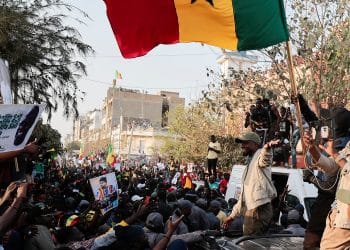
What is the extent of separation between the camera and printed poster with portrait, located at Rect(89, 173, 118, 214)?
7.80m

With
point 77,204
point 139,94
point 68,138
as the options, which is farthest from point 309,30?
point 68,138

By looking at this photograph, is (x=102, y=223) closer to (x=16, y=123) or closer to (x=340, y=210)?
(x=16, y=123)

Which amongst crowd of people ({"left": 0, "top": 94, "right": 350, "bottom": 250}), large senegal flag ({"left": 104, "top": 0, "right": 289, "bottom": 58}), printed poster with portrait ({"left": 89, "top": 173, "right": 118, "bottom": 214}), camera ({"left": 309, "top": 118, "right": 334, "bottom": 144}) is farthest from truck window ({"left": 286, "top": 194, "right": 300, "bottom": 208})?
camera ({"left": 309, "top": 118, "right": 334, "bottom": 144})

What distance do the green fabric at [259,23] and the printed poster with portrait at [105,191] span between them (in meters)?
3.77

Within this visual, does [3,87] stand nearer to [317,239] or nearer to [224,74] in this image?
[317,239]

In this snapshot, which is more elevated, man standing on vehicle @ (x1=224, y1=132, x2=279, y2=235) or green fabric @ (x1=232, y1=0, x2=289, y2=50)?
green fabric @ (x1=232, y1=0, x2=289, y2=50)

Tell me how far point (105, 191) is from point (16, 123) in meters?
3.78

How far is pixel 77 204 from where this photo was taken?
30.6 ft

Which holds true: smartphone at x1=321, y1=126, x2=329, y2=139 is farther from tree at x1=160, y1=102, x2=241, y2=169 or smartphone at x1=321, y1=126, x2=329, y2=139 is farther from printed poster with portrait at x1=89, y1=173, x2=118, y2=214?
tree at x1=160, y1=102, x2=241, y2=169

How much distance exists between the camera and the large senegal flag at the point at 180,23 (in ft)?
16.0

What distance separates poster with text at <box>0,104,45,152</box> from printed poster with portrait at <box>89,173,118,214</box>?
2.97 meters

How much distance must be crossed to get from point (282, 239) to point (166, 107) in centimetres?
9523

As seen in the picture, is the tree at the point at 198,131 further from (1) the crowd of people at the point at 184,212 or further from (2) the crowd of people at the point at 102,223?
(1) the crowd of people at the point at 184,212

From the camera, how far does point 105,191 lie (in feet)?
27.2
